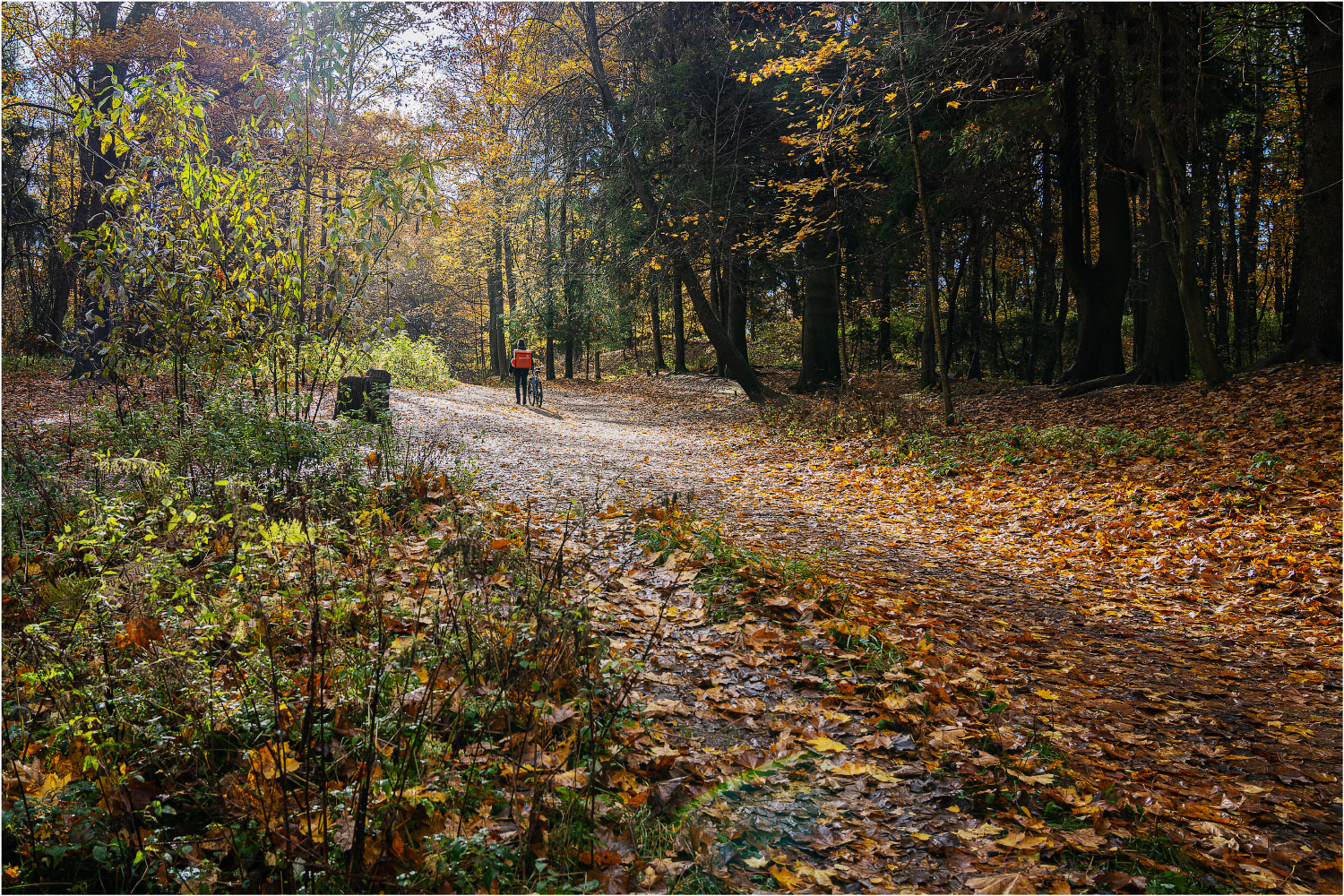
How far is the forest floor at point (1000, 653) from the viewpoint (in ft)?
7.81

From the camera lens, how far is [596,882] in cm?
200

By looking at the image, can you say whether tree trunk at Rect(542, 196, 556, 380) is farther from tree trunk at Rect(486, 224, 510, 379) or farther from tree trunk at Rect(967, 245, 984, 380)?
tree trunk at Rect(967, 245, 984, 380)

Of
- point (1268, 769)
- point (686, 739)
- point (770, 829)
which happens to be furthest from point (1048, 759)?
point (686, 739)

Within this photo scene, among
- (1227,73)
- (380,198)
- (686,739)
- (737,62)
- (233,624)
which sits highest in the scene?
(737,62)

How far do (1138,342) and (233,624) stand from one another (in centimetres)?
2243

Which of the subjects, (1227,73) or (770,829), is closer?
(770,829)

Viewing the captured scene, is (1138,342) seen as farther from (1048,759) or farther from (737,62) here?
(1048,759)

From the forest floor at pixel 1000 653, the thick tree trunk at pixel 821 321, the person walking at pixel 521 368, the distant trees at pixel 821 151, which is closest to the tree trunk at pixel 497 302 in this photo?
the distant trees at pixel 821 151

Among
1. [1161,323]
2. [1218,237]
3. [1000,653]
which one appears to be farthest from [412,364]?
[1218,237]

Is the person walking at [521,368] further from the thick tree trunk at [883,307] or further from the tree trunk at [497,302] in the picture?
the tree trunk at [497,302]

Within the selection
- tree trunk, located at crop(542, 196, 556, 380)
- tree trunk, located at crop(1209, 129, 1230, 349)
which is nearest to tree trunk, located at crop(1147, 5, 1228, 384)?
tree trunk, located at crop(1209, 129, 1230, 349)

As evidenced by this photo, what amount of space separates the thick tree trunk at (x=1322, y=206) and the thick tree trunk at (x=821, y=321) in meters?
8.67

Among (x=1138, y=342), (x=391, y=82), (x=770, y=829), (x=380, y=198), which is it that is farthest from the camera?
(x=1138, y=342)

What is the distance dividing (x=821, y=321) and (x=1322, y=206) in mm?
9171
